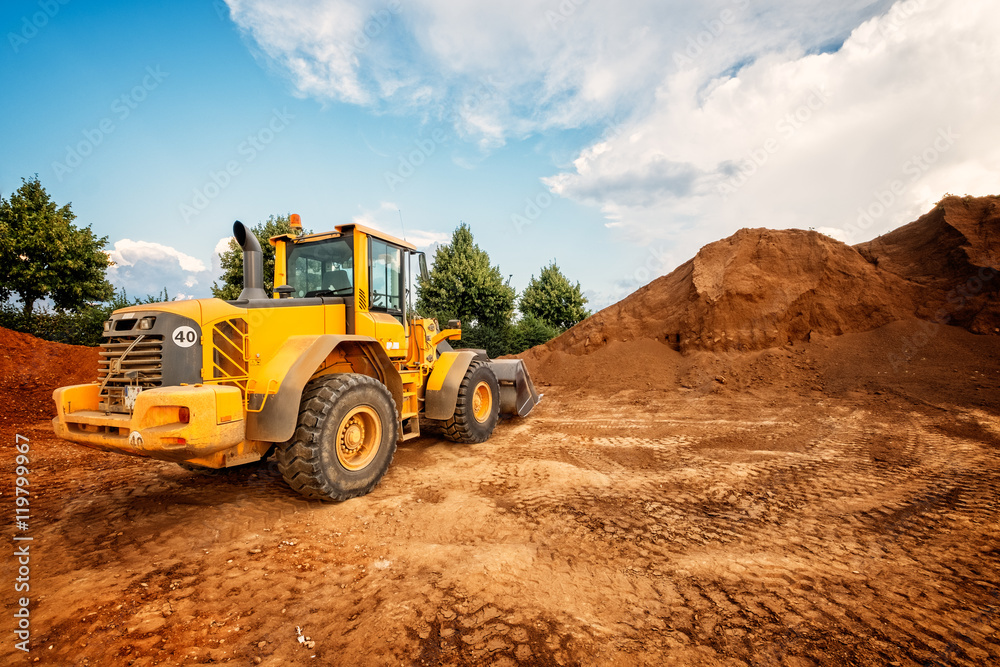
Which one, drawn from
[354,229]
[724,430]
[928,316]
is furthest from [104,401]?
[928,316]

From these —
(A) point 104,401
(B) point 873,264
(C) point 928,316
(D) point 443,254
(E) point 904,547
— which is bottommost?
(E) point 904,547

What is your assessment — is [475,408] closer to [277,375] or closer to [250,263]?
[277,375]

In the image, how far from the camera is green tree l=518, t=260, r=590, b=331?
2448 cm

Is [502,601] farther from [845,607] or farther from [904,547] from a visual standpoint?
[904,547]

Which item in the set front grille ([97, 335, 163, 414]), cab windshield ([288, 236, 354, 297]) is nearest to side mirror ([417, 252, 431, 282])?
cab windshield ([288, 236, 354, 297])

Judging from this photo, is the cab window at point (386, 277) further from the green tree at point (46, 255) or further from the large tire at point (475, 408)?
the green tree at point (46, 255)

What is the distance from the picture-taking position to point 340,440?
4.69 meters

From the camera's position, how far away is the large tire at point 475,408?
23.4ft

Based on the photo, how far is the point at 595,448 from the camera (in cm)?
720

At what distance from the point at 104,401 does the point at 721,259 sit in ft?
53.6

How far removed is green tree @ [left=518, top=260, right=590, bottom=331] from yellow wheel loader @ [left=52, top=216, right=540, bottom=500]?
1863 cm

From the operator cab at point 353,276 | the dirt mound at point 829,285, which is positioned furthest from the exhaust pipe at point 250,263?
the dirt mound at point 829,285

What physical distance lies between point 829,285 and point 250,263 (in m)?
15.6

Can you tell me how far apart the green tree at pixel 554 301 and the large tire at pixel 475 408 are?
16.6 meters
